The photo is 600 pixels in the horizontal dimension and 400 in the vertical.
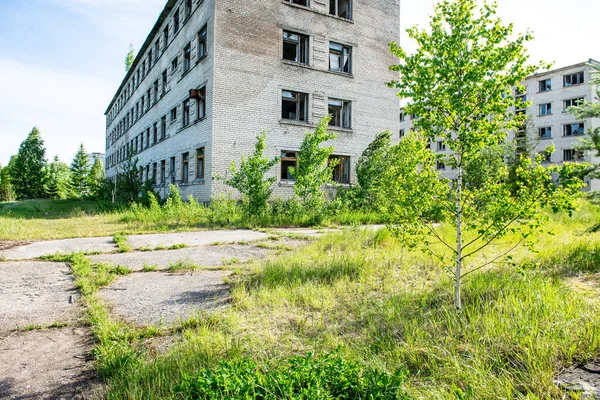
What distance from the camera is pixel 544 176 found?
3.17 metres

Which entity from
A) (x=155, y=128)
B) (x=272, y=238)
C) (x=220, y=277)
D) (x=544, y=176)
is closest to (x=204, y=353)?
(x=220, y=277)

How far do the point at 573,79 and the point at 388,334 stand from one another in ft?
145

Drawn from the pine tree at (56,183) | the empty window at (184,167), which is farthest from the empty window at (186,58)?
the pine tree at (56,183)

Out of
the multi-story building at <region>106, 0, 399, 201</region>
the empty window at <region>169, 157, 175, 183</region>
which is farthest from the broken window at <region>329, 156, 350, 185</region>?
the empty window at <region>169, 157, 175, 183</region>

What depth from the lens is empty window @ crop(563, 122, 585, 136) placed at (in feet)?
118

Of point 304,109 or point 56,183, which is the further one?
point 56,183

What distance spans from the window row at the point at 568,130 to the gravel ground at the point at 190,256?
4002 cm

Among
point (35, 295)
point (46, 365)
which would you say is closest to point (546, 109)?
point (35, 295)

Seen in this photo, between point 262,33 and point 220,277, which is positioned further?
point 262,33

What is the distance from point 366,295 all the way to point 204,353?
1.92m

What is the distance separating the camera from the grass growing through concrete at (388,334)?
2.20 metres

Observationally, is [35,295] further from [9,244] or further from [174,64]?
[174,64]

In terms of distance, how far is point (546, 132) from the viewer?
3919 centimetres

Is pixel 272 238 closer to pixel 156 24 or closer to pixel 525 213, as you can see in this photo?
pixel 525 213
